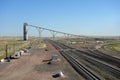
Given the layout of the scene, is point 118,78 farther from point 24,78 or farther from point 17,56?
point 17,56

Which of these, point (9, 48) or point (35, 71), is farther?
point (9, 48)

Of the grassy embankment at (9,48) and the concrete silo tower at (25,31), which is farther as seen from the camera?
the concrete silo tower at (25,31)

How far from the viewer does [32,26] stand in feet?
640

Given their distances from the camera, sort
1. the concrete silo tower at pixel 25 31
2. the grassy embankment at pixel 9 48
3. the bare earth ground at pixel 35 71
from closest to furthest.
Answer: the bare earth ground at pixel 35 71
the grassy embankment at pixel 9 48
the concrete silo tower at pixel 25 31

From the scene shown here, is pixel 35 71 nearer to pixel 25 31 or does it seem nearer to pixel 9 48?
pixel 9 48

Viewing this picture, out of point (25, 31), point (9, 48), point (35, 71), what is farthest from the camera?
point (25, 31)

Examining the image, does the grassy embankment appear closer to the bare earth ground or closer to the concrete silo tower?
the bare earth ground

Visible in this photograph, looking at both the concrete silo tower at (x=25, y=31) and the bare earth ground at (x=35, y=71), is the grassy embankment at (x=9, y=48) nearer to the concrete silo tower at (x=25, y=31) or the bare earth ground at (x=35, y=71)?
the bare earth ground at (x=35, y=71)

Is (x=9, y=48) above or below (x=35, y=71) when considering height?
above

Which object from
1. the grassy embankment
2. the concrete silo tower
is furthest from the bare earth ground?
the concrete silo tower

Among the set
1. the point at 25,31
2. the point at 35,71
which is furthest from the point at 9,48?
the point at 25,31

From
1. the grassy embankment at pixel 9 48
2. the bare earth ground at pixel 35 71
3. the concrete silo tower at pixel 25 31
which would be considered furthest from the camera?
the concrete silo tower at pixel 25 31

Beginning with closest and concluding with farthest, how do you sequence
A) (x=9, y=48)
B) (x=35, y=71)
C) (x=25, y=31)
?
(x=35, y=71) → (x=9, y=48) → (x=25, y=31)

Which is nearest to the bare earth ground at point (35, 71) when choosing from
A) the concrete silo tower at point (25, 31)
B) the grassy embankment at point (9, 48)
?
the grassy embankment at point (9, 48)
